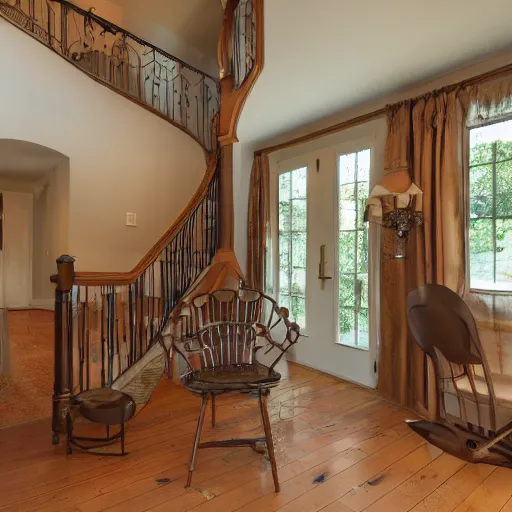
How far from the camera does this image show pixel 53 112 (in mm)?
3592

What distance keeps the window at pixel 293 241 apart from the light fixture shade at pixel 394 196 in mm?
1122

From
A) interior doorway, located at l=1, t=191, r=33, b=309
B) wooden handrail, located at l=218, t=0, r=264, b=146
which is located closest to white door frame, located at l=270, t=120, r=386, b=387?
wooden handrail, located at l=218, t=0, r=264, b=146

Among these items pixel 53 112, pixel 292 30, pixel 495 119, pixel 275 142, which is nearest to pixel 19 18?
pixel 53 112

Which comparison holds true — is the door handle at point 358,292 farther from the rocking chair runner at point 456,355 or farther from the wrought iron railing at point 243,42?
the wrought iron railing at point 243,42

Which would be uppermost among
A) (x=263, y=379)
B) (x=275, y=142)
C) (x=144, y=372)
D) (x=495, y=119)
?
(x=275, y=142)

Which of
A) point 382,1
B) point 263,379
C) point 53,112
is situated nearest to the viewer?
point 263,379

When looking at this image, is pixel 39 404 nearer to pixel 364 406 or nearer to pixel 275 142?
pixel 364 406

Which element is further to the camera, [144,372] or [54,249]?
[54,249]

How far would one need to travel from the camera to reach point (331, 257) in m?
3.46

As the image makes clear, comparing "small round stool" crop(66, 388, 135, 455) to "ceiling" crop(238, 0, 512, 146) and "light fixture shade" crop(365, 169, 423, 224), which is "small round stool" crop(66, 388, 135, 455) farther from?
"ceiling" crop(238, 0, 512, 146)

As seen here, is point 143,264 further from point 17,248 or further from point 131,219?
point 17,248

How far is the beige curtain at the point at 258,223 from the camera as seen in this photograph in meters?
4.00

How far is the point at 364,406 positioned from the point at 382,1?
263 centimetres

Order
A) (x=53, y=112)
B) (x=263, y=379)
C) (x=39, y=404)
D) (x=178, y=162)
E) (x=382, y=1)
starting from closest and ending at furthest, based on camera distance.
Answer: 1. (x=263, y=379)
2. (x=382, y=1)
3. (x=39, y=404)
4. (x=53, y=112)
5. (x=178, y=162)
